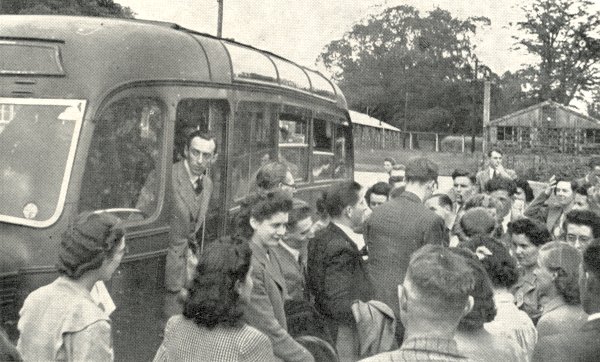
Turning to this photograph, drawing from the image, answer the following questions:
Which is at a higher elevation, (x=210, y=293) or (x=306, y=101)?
(x=306, y=101)

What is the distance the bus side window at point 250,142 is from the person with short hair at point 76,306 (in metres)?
4.50

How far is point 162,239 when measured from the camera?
7.12 metres

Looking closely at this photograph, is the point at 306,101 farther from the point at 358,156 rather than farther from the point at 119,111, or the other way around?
the point at 358,156

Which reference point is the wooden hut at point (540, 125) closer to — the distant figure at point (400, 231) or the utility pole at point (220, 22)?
the utility pole at point (220, 22)

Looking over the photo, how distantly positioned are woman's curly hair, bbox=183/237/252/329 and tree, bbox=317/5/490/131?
8665cm

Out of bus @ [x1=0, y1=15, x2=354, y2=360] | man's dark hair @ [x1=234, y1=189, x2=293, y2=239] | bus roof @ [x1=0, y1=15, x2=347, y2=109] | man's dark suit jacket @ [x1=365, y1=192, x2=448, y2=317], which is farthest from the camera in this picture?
bus roof @ [x1=0, y1=15, x2=347, y2=109]

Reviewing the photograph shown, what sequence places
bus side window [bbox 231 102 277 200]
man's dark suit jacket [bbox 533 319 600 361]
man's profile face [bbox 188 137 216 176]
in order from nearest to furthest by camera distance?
man's dark suit jacket [bbox 533 319 600 361]
man's profile face [bbox 188 137 216 176]
bus side window [bbox 231 102 277 200]

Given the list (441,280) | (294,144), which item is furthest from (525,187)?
(441,280)

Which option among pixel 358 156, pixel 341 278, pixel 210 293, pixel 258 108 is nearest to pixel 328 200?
pixel 341 278

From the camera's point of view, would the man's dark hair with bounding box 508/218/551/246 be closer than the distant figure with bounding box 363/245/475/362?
No

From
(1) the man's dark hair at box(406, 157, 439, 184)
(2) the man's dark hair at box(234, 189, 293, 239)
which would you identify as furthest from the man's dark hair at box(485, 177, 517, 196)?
(2) the man's dark hair at box(234, 189, 293, 239)

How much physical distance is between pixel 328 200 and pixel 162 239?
5.65 feet

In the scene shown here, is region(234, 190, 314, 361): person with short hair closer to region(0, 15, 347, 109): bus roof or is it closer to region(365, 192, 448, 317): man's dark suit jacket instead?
region(365, 192, 448, 317): man's dark suit jacket

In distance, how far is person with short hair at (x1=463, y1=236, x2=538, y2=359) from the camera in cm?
446
